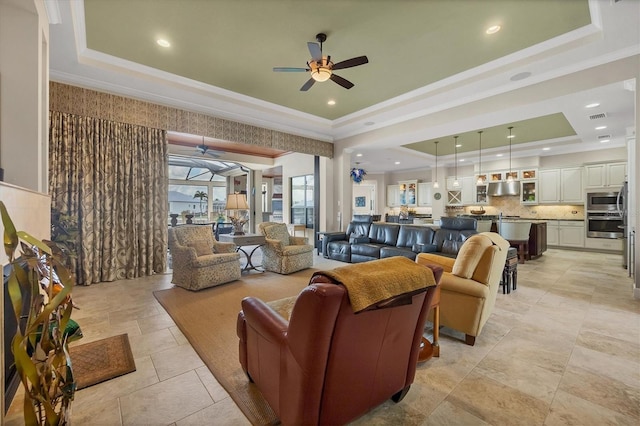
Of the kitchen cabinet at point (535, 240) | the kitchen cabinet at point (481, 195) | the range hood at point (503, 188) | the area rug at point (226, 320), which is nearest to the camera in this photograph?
the area rug at point (226, 320)

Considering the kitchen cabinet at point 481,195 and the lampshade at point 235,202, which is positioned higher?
the kitchen cabinet at point 481,195

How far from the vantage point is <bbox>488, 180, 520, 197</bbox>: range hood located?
842cm

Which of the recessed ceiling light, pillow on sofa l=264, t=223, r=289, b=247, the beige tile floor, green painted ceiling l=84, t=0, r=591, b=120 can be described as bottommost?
the beige tile floor

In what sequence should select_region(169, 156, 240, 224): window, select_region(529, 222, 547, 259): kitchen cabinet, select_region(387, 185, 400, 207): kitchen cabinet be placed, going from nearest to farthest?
1. select_region(529, 222, 547, 259): kitchen cabinet
2. select_region(169, 156, 240, 224): window
3. select_region(387, 185, 400, 207): kitchen cabinet

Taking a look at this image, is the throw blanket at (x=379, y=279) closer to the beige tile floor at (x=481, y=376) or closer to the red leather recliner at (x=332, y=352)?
the red leather recliner at (x=332, y=352)

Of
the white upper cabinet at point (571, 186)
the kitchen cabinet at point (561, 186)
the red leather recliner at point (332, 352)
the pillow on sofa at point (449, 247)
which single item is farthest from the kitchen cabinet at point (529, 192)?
the red leather recliner at point (332, 352)

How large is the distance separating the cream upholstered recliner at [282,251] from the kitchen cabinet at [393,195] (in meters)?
7.61

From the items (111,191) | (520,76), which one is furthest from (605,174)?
(111,191)

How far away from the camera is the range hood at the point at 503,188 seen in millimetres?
8422

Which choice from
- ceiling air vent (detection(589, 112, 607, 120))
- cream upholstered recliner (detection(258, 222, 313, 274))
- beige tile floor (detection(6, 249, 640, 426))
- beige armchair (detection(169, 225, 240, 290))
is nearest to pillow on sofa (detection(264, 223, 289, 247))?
cream upholstered recliner (detection(258, 222, 313, 274))

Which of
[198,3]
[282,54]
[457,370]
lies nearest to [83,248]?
[198,3]

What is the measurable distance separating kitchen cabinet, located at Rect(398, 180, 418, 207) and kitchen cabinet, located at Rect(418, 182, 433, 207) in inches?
7.5

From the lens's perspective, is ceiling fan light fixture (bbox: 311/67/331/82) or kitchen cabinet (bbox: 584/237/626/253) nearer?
ceiling fan light fixture (bbox: 311/67/331/82)

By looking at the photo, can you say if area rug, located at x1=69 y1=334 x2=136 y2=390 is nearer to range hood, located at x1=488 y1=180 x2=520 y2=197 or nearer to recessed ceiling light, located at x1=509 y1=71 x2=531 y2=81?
recessed ceiling light, located at x1=509 y1=71 x2=531 y2=81
